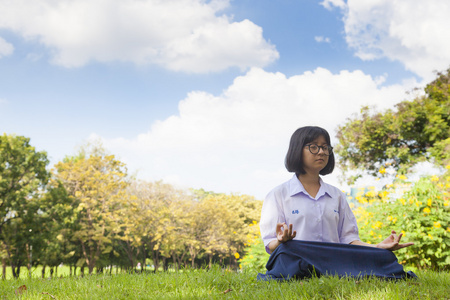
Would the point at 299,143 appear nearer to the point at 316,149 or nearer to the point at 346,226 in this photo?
the point at 316,149

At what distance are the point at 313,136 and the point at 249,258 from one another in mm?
5009

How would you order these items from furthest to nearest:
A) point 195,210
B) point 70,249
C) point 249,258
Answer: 1. point 195,210
2. point 70,249
3. point 249,258

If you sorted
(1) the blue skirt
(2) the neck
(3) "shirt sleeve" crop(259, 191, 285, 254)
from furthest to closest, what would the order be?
(2) the neck < (3) "shirt sleeve" crop(259, 191, 285, 254) < (1) the blue skirt

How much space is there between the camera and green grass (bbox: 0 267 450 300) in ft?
8.54

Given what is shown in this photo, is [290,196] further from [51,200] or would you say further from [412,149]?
[51,200]

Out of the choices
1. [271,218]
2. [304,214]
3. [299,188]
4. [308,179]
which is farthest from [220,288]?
[308,179]

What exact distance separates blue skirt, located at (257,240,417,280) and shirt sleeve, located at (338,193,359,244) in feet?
0.86

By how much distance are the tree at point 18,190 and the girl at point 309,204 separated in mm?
18648

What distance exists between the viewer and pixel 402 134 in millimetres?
16094

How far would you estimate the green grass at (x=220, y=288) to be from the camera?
2.60 metres

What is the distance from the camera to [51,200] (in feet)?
68.1

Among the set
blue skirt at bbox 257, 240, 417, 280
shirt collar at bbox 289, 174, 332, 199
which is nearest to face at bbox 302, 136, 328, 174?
shirt collar at bbox 289, 174, 332, 199

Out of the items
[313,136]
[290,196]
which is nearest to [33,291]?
[290,196]

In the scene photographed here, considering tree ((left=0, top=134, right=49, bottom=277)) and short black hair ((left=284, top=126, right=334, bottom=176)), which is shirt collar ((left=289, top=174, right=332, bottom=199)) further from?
tree ((left=0, top=134, right=49, bottom=277))
